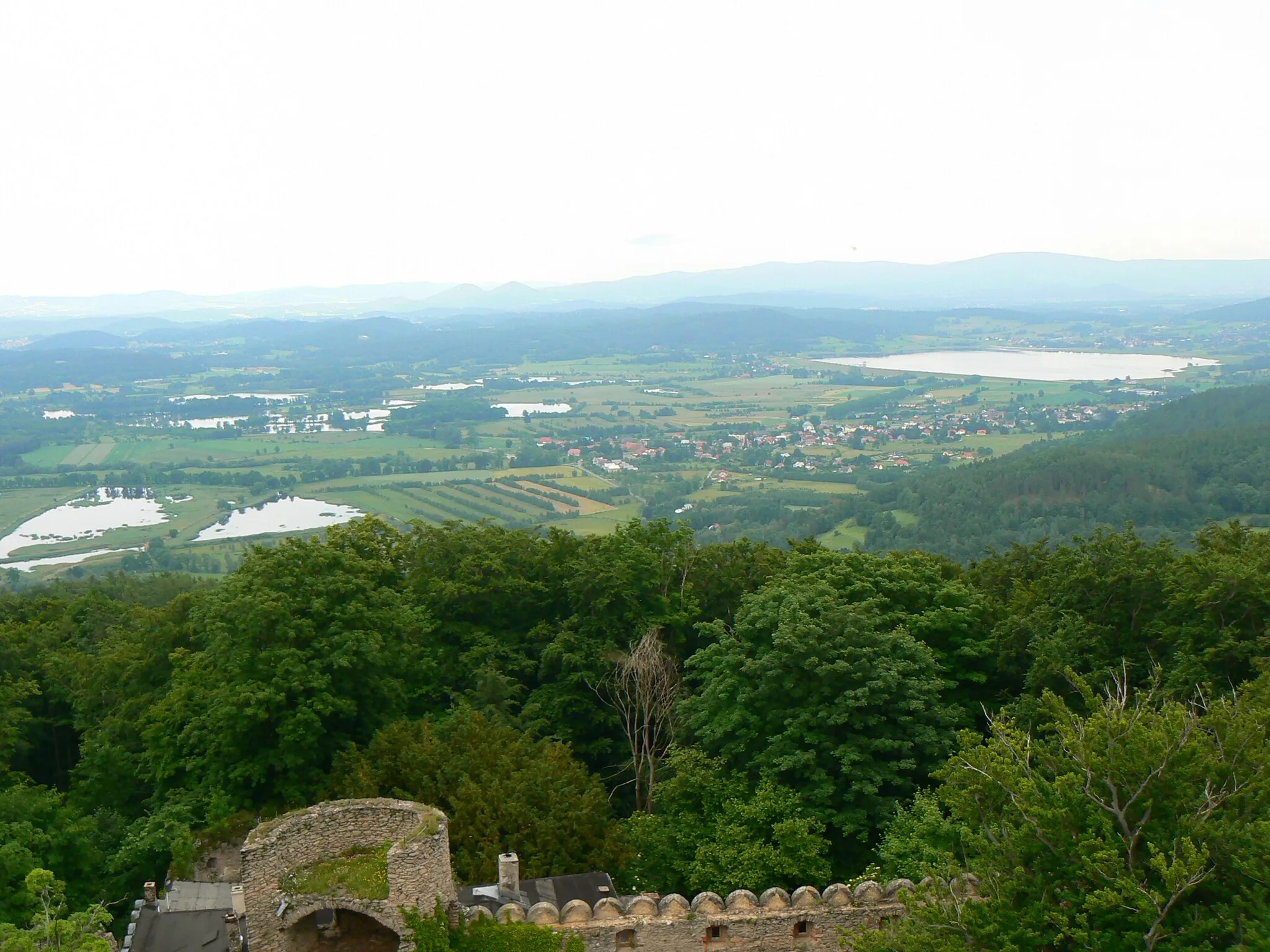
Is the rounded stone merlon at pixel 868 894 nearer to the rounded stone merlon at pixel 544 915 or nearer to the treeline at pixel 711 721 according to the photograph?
the treeline at pixel 711 721

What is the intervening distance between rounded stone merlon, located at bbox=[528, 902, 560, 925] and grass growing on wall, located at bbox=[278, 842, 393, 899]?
2085mm

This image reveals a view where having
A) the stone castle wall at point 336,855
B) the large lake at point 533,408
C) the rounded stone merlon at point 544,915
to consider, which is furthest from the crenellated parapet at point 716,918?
the large lake at point 533,408

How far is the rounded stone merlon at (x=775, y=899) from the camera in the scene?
13.9 m

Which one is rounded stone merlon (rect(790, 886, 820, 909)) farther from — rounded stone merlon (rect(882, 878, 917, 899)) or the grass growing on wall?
the grass growing on wall

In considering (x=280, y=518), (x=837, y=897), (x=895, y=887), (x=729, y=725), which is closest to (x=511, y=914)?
(x=837, y=897)

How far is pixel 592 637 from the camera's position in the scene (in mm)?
26625

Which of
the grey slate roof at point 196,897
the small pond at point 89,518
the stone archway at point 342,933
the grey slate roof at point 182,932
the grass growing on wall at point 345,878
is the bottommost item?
the small pond at point 89,518

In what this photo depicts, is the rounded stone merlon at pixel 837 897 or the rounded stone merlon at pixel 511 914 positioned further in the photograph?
the rounded stone merlon at pixel 837 897

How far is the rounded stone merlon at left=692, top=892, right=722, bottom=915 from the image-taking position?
1373 cm

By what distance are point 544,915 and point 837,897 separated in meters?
4.27

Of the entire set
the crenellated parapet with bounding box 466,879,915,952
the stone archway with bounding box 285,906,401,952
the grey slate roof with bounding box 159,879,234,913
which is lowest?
the grey slate roof with bounding box 159,879,234,913

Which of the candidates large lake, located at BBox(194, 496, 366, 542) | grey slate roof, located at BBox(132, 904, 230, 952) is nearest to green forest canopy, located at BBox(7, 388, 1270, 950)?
grey slate roof, located at BBox(132, 904, 230, 952)

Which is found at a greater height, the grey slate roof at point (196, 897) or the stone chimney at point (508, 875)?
the stone chimney at point (508, 875)

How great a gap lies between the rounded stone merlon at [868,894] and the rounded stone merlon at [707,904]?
2.03 meters
